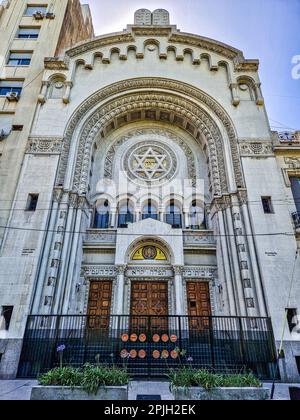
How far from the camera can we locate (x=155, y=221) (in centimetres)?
1454

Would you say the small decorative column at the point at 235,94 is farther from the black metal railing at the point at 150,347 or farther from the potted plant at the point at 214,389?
the potted plant at the point at 214,389

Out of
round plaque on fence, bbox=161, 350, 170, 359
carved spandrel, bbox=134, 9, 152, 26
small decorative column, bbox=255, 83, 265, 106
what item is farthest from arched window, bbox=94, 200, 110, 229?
carved spandrel, bbox=134, 9, 152, 26

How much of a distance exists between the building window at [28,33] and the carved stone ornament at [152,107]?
364 inches

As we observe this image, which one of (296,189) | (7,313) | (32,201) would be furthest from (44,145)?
(296,189)

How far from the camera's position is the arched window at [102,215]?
1563 cm

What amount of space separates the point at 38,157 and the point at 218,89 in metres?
13.0

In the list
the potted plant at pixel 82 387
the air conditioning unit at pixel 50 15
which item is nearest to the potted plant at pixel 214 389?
the potted plant at pixel 82 387

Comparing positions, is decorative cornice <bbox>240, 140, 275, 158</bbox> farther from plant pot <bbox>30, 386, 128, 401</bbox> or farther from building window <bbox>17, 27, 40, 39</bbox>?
building window <bbox>17, 27, 40, 39</bbox>

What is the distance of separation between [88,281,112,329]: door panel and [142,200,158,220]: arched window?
4.73m

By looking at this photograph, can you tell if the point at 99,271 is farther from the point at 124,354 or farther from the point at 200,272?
the point at 200,272

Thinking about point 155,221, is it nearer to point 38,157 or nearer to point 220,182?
point 220,182

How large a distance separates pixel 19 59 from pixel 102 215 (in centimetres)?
1436

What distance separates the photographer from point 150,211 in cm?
1619

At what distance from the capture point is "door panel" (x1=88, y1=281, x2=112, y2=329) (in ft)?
41.8
